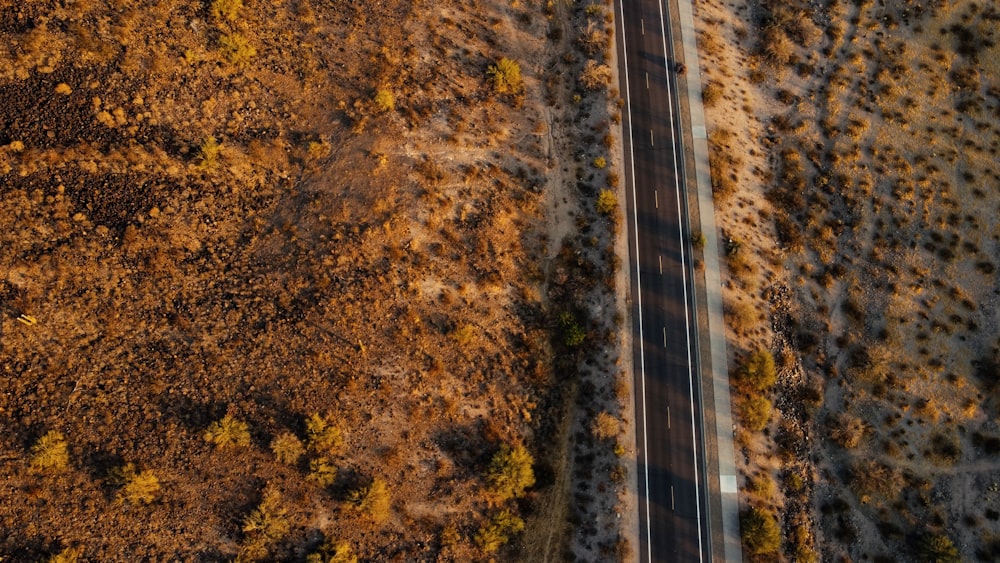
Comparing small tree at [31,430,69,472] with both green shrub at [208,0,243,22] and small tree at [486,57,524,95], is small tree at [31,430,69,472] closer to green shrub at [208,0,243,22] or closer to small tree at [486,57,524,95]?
green shrub at [208,0,243,22]

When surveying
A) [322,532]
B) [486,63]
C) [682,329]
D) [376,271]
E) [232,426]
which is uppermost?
[486,63]

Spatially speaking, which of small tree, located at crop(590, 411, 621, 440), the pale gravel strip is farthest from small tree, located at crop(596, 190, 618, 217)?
small tree, located at crop(590, 411, 621, 440)

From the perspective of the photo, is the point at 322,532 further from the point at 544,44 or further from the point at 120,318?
the point at 544,44

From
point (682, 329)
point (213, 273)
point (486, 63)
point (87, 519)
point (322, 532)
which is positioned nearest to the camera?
point (87, 519)

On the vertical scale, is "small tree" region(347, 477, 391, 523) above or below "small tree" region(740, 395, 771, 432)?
below

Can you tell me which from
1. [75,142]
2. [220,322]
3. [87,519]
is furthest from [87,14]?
[87,519]

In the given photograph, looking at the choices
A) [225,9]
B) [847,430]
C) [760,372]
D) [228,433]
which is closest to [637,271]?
[760,372]
